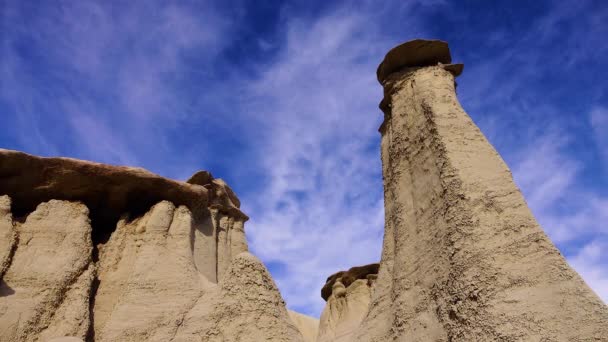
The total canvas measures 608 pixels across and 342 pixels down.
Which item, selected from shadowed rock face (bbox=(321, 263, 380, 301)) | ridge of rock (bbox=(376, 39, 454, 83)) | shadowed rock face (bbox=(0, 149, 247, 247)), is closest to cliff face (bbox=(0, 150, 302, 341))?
shadowed rock face (bbox=(0, 149, 247, 247))

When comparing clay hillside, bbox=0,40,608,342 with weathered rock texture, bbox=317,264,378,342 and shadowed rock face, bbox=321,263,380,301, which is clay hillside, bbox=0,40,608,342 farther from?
shadowed rock face, bbox=321,263,380,301

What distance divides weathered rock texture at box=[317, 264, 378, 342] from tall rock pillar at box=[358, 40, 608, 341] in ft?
37.8

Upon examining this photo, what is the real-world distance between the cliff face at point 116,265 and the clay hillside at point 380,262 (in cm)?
2

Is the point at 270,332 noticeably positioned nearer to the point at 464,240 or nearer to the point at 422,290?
the point at 422,290

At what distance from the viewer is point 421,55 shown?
9.04 m

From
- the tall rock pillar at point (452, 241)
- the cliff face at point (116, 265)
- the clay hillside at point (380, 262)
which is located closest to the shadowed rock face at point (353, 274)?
the clay hillside at point (380, 262)

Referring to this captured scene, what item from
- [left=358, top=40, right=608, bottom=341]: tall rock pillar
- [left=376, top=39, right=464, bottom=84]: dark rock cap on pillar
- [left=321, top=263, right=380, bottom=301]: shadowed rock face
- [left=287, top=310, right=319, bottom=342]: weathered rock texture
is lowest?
[left=358, top=40, right=608, bottom=341]: tall rock pillar

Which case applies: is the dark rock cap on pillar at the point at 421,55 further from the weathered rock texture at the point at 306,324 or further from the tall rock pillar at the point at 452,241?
the weathered rock texture at the point at 306,324

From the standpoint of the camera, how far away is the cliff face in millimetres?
6590

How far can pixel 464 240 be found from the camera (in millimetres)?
5742

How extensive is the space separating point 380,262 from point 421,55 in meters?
4.02

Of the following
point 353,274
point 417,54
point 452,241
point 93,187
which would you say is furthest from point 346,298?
point 452,241

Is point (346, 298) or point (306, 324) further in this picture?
point (306, 324)

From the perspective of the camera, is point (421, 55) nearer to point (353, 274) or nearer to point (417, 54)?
point (417, 54)
